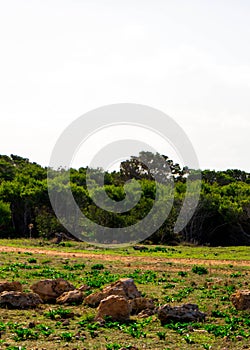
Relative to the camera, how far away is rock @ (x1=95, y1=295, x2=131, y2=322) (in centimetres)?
1403

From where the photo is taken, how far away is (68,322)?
1373cm

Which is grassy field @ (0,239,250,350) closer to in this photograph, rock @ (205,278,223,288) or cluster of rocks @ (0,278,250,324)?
rock @ (205,278,223,288)

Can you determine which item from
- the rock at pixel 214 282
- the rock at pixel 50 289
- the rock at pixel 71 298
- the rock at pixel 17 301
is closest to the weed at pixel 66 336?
the rock at pixel 17 301

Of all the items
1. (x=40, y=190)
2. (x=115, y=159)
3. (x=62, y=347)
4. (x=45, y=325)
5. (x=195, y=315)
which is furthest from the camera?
(x=40, y=190)

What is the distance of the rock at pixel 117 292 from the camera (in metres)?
15.7

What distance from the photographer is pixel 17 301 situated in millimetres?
15500

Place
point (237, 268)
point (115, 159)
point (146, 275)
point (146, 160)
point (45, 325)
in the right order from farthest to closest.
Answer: point (146, 160)
point (115, 159)
point (237, 268)
point (146, 275)
point (45, 325)

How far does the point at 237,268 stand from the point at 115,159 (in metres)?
18.4

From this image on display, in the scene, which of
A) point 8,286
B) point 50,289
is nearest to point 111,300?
point 50,289

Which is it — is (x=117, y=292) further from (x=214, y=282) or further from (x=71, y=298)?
(x=214, y=282)

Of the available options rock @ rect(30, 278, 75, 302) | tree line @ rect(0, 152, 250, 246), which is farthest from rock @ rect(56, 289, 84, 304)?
tree line @ rect(0, 152, 250, 246)

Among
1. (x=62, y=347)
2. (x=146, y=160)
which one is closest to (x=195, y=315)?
(x=62, y=347)

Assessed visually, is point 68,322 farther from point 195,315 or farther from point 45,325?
point 195,315

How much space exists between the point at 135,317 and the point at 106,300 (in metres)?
1.01
